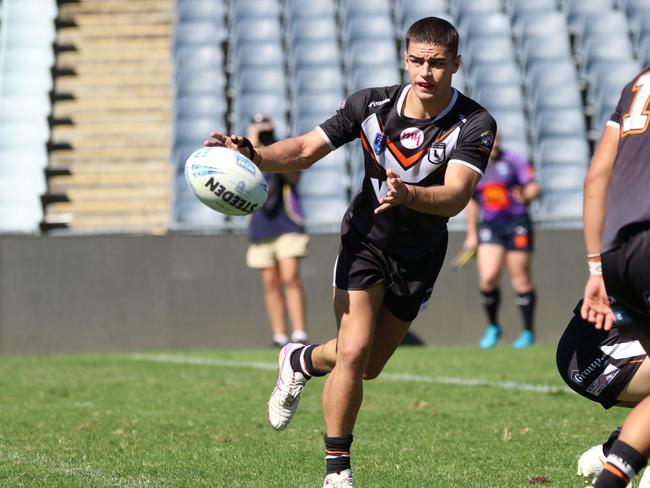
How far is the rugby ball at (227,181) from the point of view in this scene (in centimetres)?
526

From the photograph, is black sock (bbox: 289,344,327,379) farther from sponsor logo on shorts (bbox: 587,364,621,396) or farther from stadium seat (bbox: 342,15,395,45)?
stadium seat (bbox: 342,15,395,45)

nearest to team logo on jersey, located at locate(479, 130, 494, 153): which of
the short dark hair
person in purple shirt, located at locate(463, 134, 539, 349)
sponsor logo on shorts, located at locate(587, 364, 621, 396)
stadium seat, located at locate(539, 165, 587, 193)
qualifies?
the short dark hair

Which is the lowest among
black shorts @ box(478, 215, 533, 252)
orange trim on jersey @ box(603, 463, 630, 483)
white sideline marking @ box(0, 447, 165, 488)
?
black shorts @ box(478, 215, 533, 252)

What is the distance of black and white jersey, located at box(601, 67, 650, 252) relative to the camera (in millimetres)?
3832

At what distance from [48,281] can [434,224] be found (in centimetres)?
928

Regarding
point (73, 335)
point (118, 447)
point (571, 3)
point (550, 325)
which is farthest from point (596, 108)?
point (118, 447)

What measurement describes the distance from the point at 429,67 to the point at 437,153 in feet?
1.28

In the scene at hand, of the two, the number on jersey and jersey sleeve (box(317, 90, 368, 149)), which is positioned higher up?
the number on jersey

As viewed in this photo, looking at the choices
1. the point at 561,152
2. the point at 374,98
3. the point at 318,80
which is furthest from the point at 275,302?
the point at 374,98

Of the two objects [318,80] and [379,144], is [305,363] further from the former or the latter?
[318,80]

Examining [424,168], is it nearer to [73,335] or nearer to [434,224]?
[434,224]

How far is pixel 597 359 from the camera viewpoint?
194 inches

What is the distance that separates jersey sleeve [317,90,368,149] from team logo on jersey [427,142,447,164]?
0.39 meters

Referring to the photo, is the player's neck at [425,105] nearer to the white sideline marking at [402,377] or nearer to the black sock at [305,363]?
the black sock at [305,363]
